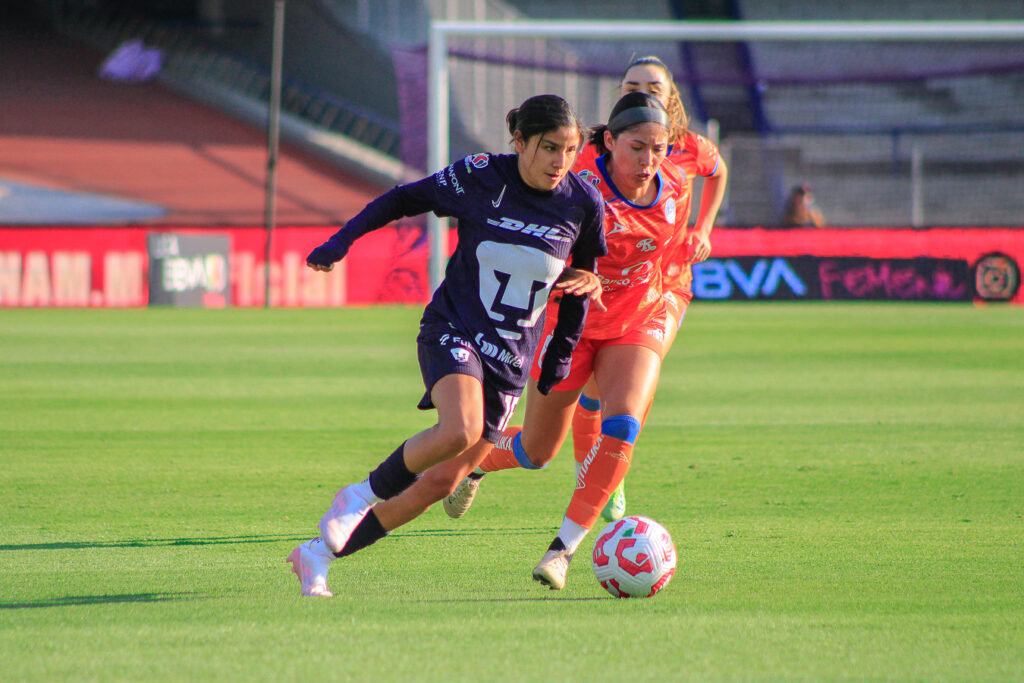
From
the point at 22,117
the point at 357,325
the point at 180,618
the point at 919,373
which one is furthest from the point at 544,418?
the point at 22,117

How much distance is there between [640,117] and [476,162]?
78 centimetres

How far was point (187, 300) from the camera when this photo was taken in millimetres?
24109

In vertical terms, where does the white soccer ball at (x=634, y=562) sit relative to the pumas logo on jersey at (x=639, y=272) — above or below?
below

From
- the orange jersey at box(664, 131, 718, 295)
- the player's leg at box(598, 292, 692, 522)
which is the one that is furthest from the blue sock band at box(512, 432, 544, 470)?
the orange jersey at box(664, 131, 718, 295)

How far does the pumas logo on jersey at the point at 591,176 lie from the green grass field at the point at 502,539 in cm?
160

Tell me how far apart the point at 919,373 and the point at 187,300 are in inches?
573

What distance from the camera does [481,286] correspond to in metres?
5.01

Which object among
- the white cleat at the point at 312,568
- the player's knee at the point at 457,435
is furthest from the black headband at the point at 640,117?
the white cleat at the point at 312,568

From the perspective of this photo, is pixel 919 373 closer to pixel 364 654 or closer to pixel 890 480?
pixel 890 480

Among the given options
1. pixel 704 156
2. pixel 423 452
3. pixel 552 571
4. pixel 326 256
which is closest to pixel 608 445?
pixel 552 571

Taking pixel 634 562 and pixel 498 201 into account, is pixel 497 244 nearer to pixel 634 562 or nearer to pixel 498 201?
pixel 498 201

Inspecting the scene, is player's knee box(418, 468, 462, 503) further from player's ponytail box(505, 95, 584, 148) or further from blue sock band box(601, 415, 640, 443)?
player's ponytail box(505, 95, 584, 148)

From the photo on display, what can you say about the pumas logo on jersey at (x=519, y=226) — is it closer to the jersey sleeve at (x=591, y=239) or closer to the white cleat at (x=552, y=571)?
the jersey sleeve at (x=591, y=239)

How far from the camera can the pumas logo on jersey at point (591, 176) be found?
5785mm
